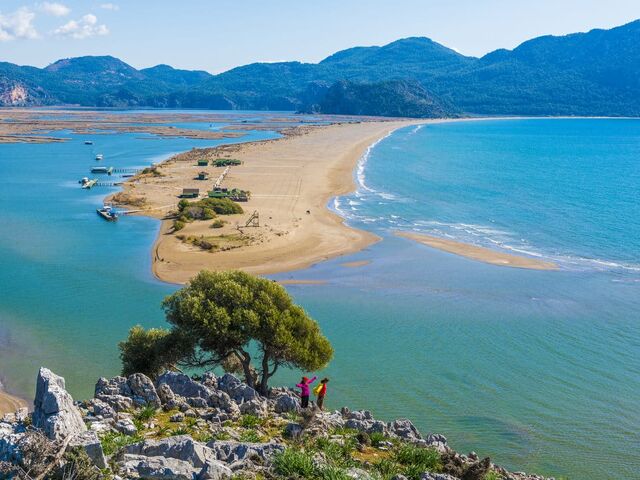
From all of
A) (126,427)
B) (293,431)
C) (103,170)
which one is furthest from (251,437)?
(103,170)

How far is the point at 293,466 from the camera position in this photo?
15.9 m

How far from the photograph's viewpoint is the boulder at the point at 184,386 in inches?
903

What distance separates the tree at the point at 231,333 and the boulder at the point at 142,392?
5541 mm

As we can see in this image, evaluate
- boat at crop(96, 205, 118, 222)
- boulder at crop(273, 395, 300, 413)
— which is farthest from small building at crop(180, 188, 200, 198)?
boulder at crop(273, 395, 300, 413)

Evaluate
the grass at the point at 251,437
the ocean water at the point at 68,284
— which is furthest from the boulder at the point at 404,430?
the ocean water at the point at 68,284

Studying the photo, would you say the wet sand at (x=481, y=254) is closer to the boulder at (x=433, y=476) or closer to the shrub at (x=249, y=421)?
the shrub at (x=249, y=421)

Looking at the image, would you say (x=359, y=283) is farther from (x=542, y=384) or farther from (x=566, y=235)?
(x=566, y=235)

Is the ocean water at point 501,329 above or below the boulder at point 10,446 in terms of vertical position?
below

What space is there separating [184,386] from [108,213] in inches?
2345

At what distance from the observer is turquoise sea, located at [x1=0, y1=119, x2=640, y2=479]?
3038cm

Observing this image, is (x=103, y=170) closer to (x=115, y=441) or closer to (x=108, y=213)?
(x=108, y=213)

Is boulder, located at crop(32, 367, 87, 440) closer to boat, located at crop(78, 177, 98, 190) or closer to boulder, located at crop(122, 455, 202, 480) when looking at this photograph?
boulder, located at crop(122, 455, 202, 480)

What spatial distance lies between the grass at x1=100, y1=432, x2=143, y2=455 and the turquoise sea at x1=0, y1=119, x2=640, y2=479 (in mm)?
15014

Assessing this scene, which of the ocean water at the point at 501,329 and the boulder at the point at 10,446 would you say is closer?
the boulder at the point at 10,446
